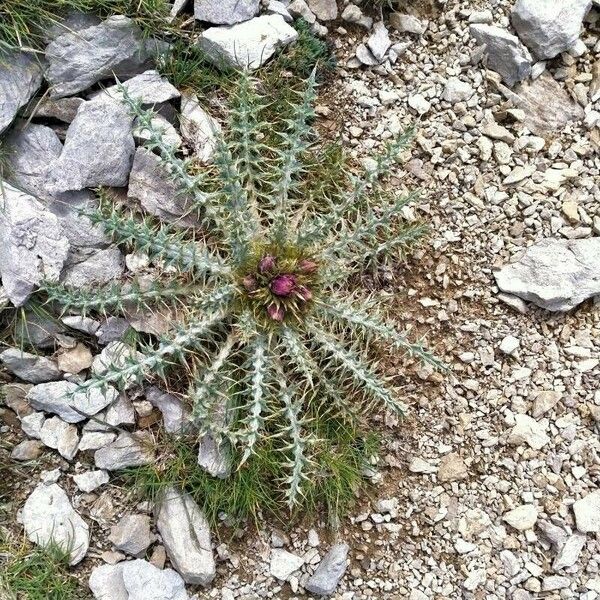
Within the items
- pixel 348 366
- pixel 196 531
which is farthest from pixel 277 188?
pixel 196 531

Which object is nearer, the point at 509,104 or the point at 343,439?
the point at 343,439

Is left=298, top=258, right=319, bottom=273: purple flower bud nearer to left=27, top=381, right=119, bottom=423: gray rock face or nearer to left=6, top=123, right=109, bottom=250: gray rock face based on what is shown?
left=6, top=123, right=109, bottom=250: gray rock face

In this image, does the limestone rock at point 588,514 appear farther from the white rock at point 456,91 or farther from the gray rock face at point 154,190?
the gray rock face at point 154,190

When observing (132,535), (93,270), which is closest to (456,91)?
(93,270)

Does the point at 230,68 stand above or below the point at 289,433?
above

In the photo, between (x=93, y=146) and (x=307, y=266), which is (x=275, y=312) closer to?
(x=307, y=266)

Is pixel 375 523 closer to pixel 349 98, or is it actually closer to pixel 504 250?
pixel 504 250

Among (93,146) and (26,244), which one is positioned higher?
(93,146)
